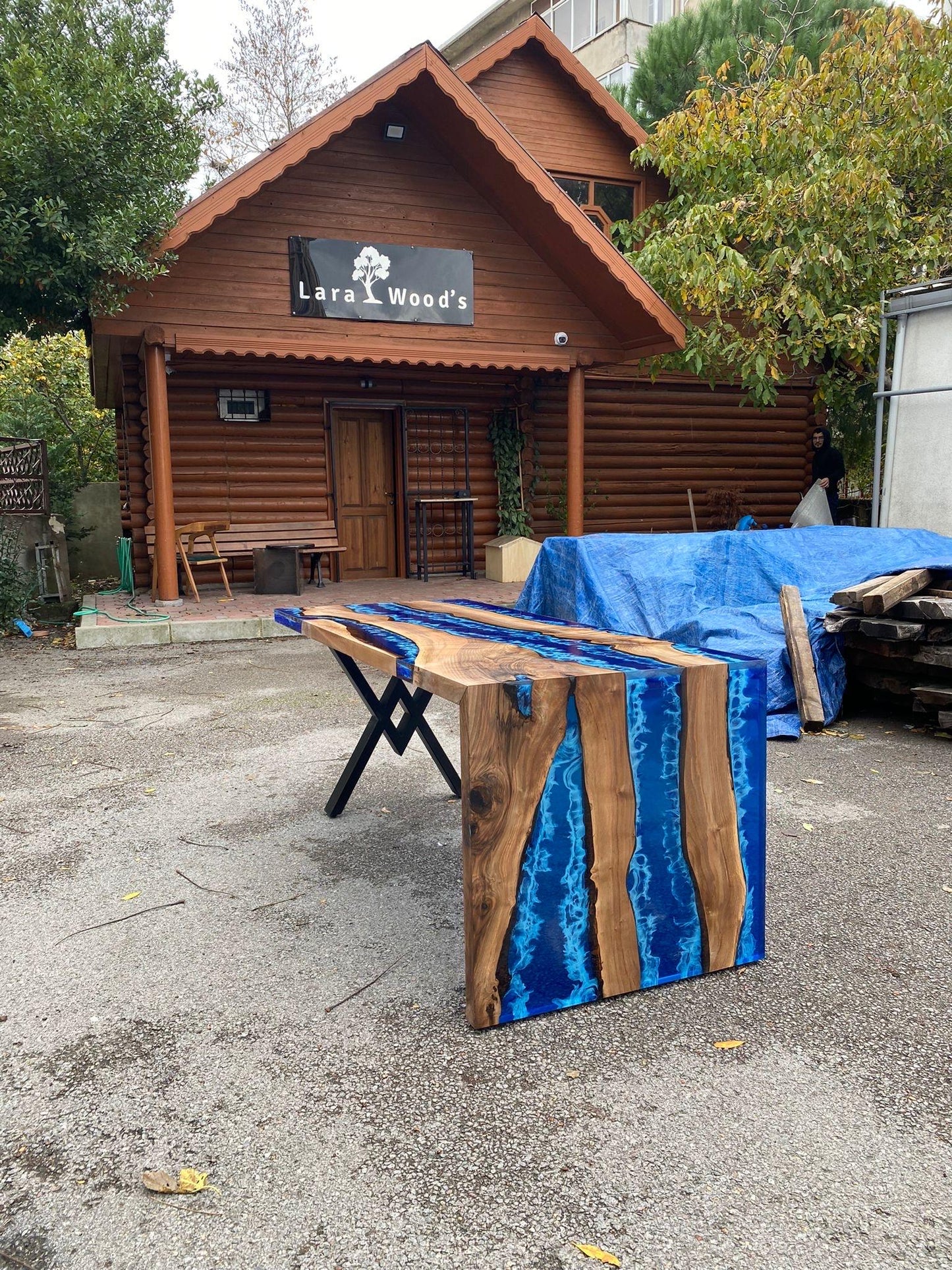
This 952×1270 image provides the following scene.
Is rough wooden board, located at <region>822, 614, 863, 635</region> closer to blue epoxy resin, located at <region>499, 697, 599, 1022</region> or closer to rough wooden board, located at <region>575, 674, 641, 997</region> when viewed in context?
rough wooden board, located at <region>575, 674, 641, 997</region>

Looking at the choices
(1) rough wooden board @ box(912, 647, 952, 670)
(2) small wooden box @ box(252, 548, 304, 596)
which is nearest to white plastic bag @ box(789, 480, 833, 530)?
(2) small wooden box @ box(252, 548, 304, 596)

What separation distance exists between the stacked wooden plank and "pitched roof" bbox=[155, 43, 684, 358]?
19.2 feet

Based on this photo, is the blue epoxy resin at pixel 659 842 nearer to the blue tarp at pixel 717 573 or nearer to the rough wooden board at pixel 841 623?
the rough wooden board at pixel 841 623

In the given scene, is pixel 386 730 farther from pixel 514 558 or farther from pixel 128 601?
pixel 514 558

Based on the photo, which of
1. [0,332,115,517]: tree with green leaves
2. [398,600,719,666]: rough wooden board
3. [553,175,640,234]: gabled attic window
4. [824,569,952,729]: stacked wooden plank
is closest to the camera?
[398,600,719,666]: rough wooden board

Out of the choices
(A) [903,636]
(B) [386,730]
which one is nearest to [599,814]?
(B) [386,730]

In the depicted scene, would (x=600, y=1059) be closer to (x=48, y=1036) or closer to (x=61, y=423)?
(x=48, y=1036)

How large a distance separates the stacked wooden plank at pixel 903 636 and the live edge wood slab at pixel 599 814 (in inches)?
114

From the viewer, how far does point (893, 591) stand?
5.22 meters

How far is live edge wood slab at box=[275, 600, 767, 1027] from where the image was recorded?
→ 91.9 inches

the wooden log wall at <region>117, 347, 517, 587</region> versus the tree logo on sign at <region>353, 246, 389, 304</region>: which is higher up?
the tree logo on sign at <region>353, 246, 389, 304</region>

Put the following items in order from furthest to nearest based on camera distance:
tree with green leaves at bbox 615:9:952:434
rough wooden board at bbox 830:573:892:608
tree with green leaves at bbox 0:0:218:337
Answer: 1. tree with green leaves at bbox 615:9:952:434
2. tree with green leaves at bbox 0:0:218:337
3. rough wooden board at bbox 830:573:892:608

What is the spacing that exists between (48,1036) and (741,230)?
36.8 feet

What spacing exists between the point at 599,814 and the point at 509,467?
1106 centimetres
